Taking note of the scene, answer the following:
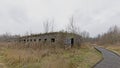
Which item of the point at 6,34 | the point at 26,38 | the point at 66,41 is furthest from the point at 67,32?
the point at 6,34

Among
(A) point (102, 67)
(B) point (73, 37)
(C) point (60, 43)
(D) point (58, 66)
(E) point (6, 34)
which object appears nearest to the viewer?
(D) point (58, 66)

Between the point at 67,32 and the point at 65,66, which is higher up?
the point at 67,32

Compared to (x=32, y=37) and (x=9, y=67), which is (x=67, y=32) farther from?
(x=9, y=67)

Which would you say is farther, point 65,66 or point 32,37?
point 32,37

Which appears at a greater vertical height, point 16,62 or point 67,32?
point 67,32

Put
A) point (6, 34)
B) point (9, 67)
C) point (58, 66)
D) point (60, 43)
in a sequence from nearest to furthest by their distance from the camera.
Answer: point (58, 66) < point (9, 67) < point (60, 43) < point (6, 34)

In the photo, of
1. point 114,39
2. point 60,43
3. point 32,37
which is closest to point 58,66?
point 60,43

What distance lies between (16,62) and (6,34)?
117 meters

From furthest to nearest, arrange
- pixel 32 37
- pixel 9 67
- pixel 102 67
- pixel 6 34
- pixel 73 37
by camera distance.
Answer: pixel 6 34 → pixel 32 37 → pixel 73 37 → pixel 9 67 → pixel 102 67

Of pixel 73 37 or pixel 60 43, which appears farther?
pixel 73 37

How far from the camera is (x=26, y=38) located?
2000 inches

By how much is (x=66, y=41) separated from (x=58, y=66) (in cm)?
2728

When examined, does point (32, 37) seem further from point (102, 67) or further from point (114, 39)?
point (114, 39)

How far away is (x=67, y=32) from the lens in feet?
134
